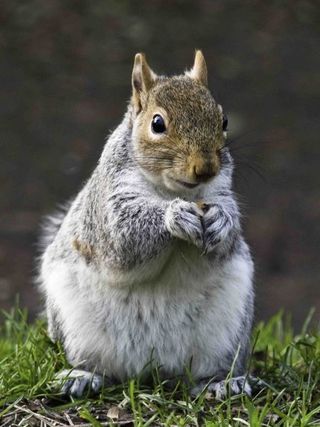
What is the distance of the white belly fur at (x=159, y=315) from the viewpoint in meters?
4.16

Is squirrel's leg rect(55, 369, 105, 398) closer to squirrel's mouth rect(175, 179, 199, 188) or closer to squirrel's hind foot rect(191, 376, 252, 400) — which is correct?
squirrel's hind foot rect(191, 376, 252, 400)

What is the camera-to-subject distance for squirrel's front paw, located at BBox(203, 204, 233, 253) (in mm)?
3965

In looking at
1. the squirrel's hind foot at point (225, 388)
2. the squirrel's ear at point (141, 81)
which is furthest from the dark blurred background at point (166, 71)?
the squirrel's ear at point (141, 81)

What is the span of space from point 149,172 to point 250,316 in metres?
0.81

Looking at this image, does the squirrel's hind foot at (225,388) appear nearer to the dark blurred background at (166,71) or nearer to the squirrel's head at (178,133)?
the squirrel's head at (178,133)

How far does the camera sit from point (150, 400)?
4.04 m

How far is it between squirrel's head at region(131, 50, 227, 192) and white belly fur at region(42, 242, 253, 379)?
33 cm

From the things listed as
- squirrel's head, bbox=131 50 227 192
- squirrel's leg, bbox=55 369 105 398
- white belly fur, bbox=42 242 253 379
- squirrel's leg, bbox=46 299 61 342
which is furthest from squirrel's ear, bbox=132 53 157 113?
squirrel's leg, bbox=55 369 105 398

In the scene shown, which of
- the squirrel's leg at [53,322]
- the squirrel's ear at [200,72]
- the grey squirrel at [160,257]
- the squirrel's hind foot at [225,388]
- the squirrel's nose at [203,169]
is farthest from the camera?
the squirrel's leg at [53,322]

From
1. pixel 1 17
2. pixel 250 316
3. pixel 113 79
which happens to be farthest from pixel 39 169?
pixel 250 316

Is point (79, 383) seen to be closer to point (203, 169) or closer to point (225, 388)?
point (225, 388)

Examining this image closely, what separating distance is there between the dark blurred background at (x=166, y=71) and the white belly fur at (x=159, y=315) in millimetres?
2897

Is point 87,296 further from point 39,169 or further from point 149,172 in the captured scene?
point 39,169

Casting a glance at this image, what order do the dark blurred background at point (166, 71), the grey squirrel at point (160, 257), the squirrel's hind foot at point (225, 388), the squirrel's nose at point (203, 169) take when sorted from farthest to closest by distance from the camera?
1. the dark blurred background at point (166, 71)
2. the squirrel's hind foot at point (225, 388)
3. the grey squirrel at point (160, 257)
4. the squirrel's nose at point (203, 169)
